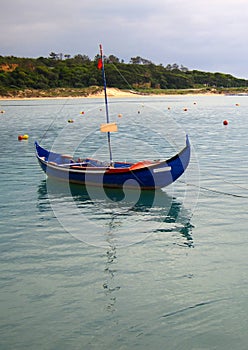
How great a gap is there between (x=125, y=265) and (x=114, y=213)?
489 centimetres

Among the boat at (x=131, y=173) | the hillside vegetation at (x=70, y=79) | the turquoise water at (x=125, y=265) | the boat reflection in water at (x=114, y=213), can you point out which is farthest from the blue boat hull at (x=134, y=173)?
the hillside vegetation at (x=70, y=79)

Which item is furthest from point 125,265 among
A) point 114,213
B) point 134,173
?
point 134,173

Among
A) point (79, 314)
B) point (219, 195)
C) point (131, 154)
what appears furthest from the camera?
point (131, 154)

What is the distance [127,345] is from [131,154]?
2348cm

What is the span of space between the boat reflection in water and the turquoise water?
1.3 inches

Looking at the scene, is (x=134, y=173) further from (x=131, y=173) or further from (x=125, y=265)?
(x=125, y=265)

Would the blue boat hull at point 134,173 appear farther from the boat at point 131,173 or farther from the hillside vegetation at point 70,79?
the hillside vegetation at point 70,79

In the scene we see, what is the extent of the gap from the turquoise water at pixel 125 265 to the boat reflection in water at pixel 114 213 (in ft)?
0.11

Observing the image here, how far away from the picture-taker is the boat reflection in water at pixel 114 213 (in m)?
14.7

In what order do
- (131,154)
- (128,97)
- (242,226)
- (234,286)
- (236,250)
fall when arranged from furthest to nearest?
(128,97), (131,154), (242,226), (236,250), (234,286)

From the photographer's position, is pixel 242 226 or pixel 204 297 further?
pixel 242 226

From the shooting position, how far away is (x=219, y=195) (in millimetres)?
19359

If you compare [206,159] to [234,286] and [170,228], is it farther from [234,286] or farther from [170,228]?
[234,286]

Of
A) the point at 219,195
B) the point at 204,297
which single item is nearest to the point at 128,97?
the point at 219,195
